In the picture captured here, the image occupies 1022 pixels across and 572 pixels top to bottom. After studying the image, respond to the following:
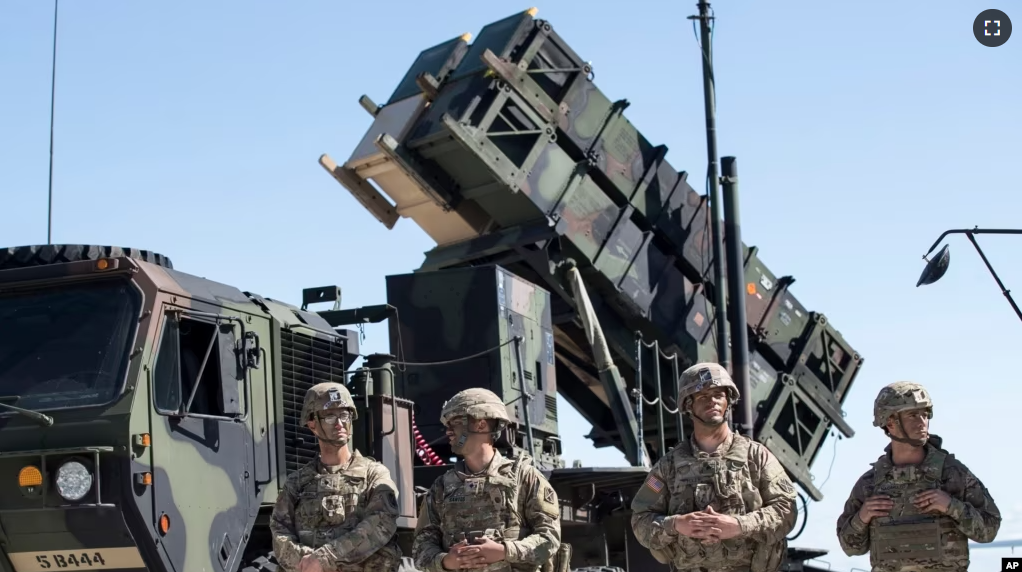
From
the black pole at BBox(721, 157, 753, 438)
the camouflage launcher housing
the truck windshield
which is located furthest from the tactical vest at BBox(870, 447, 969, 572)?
the black pole at BBox(721, 157, 753, 438)

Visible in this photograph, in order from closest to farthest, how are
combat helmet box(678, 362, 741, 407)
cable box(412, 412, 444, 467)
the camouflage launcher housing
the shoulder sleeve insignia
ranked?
combat helmet box(678, 362, 741, 407) < the shoulder sleeve insignia < cable box(412, 412, 444, 467) < the camouflage launcher housing

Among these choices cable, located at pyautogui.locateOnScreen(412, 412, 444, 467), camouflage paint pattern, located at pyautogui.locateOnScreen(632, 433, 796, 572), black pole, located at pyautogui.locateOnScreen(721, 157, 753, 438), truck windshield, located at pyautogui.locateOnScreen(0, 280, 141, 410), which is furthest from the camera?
black pole, located at pyautogui.locateOnScreen(721, 157, 753, 438)

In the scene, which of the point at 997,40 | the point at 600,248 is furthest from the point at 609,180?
the point at 997,40

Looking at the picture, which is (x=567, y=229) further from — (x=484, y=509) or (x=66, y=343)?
(x=484, y=509)

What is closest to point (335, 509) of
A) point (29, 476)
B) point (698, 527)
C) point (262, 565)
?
point (262, 565)

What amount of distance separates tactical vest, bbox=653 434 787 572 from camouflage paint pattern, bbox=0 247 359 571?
216 cm

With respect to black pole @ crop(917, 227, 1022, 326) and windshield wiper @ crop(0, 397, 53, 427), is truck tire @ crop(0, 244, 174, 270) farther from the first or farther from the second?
black pole @ crop(917, 227, 1022, 326)

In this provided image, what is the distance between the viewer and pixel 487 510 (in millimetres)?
6098

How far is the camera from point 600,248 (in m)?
11.5

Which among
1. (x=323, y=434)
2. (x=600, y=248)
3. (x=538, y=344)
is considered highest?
(x=600, y=248)

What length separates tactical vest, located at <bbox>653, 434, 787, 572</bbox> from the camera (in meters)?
5.80

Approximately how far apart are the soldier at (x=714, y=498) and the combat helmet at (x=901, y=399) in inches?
18.9

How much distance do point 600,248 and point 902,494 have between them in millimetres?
5812

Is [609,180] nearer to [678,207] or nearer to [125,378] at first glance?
[678,207]
